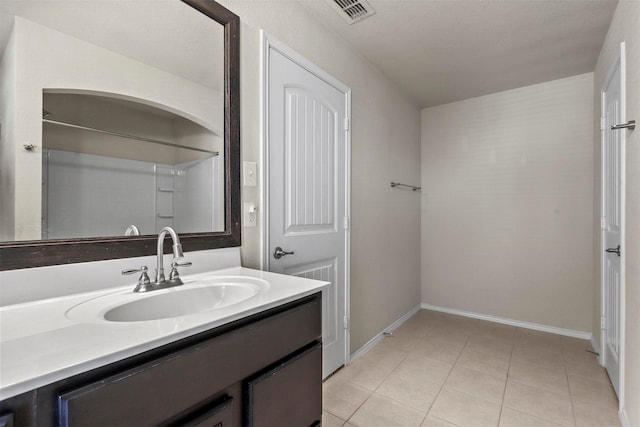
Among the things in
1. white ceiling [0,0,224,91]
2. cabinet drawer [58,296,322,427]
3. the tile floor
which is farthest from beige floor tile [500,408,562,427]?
white ceiling [0,0,224,91]

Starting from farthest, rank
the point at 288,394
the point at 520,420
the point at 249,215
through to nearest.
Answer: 1. the point at 520,420
2. the point at 249,215
3. the point at 288,394

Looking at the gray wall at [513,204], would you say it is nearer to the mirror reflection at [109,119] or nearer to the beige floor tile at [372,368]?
the beige floor tile at [372,368]

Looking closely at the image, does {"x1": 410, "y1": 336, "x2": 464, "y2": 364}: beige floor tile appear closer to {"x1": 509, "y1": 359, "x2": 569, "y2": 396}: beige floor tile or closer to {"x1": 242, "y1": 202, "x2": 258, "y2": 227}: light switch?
{"x1": 509, "y1": 359, "x2": 569, "y2": 396}: beige floor tile

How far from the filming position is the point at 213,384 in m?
0.79

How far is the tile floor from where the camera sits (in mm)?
1711

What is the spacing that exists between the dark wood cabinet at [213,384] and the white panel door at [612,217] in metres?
1.85

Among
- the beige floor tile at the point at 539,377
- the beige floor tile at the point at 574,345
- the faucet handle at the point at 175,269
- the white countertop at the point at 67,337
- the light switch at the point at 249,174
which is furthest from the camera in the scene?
the beige floor tile at the point at 574,345

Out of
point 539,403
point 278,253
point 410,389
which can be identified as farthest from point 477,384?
point 278,253

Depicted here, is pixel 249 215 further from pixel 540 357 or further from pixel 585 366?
pixel 585 366

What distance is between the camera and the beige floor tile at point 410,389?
1848mm

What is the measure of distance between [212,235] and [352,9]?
162 centimetres

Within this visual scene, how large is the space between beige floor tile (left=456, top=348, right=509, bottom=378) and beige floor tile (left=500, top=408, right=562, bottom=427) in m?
0.42

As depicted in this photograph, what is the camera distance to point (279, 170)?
1747 millimetres

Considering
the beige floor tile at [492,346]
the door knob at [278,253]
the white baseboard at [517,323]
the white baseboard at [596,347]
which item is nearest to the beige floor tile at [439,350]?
the beige floor tile at [492,346]
